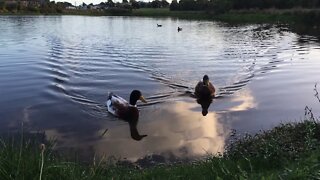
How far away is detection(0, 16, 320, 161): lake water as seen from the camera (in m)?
12.0

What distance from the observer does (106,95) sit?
55.9ft

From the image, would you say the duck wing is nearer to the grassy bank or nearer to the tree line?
the grassy bank

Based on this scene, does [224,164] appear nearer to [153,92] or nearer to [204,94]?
[204,94]

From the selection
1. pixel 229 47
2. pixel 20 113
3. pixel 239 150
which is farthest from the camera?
pixel 229 47

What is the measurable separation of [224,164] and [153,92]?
9901 mm

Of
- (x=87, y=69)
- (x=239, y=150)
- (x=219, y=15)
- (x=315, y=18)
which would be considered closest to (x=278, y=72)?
A: (x=87, y=69)

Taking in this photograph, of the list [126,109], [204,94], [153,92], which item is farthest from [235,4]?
[126,109]

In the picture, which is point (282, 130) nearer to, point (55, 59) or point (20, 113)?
point (20, 113)

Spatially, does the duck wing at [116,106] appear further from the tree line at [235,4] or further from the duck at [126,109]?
the tree line at [235,4]

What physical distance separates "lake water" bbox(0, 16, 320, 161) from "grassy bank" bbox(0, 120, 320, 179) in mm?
1932

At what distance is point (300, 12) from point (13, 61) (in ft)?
182

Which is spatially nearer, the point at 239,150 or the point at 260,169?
the point at 260,169

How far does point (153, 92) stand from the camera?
17.7m

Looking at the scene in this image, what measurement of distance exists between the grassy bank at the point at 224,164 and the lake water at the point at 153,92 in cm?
193
